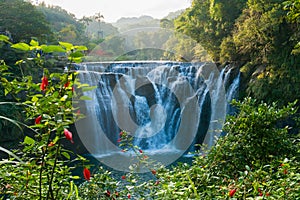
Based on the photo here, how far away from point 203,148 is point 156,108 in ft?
30.1

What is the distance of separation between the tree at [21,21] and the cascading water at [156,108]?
3.50m

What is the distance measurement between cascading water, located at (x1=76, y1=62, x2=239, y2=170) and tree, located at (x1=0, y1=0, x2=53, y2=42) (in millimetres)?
3502

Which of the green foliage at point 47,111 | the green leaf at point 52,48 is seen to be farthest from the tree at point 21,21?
the green leaf at point 52,48

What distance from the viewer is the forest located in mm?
1170

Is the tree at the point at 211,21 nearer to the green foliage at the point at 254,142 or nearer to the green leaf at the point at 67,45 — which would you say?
the green foliage at the point at 254,142

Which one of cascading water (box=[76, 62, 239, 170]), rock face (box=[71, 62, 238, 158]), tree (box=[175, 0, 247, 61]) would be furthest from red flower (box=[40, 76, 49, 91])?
tree (box=[175, 0, 247, 61])

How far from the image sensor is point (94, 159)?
10156 mm

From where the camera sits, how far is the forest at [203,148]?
117 cm

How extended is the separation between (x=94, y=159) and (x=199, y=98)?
4.64m

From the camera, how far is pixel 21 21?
1280cm

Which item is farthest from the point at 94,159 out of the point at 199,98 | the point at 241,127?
the point at 241,127

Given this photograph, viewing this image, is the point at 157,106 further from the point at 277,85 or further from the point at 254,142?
the point at 254,142

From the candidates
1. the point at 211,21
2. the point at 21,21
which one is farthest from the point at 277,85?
the point at 21,21

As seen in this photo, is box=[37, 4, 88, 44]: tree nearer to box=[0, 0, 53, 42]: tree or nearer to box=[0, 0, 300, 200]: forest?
box=[0, 0, 300, 200]: forest
